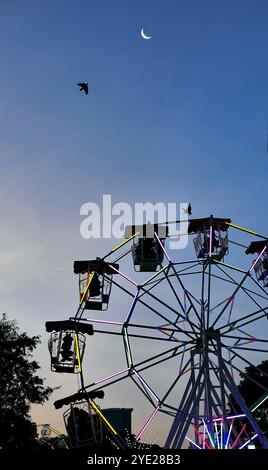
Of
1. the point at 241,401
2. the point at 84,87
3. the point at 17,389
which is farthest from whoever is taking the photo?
the point at 17,389

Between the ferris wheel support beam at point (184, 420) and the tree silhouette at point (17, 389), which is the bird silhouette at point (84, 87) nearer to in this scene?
the ferris wheel support beam at point (184, 420)

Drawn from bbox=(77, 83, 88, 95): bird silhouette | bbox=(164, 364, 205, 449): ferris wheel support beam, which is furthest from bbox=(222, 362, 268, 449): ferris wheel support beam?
bbox=(77, 83, 88, 95): bird silhouette

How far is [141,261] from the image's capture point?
2250 centimetres

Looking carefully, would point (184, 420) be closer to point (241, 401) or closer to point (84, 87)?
point (241, 401)

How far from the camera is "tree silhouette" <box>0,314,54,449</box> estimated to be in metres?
31.6

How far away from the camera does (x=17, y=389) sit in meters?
33.4

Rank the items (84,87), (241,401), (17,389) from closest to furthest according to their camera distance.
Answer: (241,401)
(84,87)
(17,389)

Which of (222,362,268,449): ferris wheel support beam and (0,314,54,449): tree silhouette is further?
(0,314,54,449): tree silhouette

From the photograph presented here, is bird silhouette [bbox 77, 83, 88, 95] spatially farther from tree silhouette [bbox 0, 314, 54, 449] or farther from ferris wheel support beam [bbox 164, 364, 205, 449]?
tree silhouette [bbox 0, 314, 54, 449]

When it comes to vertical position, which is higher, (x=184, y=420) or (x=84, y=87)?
(x=84, y=87)

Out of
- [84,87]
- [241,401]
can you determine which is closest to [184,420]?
[241,401]

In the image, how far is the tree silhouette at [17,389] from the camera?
31.6 meters

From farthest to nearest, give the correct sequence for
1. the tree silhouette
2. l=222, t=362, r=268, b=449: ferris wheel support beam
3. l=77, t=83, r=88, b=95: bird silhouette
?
the tree silhouette, l=77, t=83, r=88, b=95: bird silhouette, l=222, t=362, r=268, b=449: ferris wheel support beam

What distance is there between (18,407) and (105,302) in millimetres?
14972
